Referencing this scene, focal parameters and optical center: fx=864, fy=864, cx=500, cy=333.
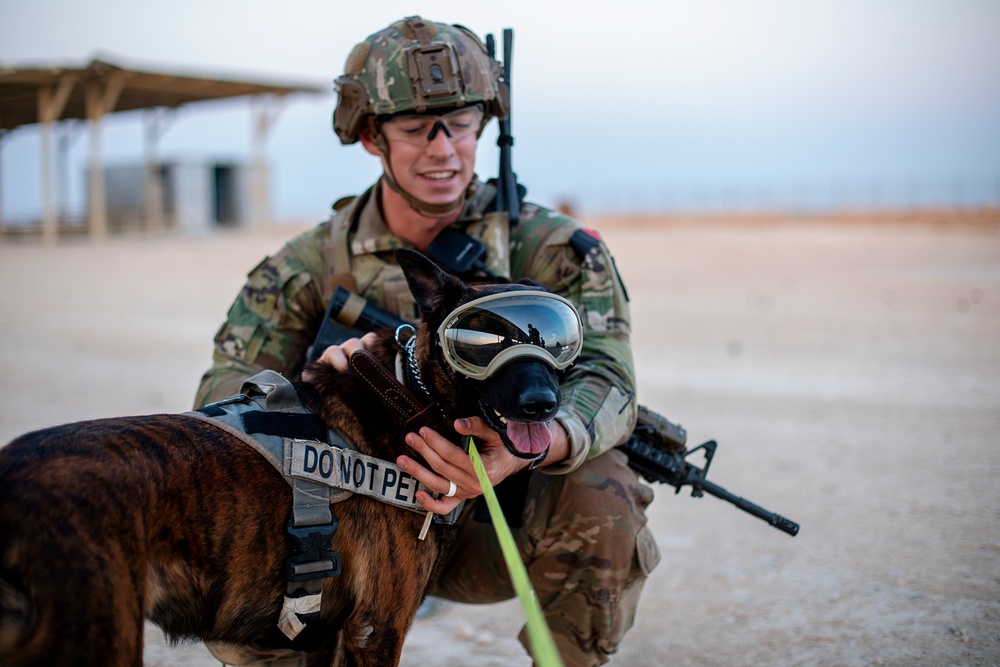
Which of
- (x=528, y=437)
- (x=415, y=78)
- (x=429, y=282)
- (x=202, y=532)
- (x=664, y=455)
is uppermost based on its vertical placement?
(x=415, y=78)

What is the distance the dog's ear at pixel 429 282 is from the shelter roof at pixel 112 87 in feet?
62.7

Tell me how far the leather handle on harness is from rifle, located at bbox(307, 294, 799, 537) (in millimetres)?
635

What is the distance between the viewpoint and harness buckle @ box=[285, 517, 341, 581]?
2.35 meters

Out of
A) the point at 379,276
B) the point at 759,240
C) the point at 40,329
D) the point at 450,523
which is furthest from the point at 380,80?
the point at 759,240

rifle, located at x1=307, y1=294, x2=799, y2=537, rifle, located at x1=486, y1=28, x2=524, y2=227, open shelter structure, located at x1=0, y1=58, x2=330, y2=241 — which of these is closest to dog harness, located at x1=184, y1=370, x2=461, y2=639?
rifle, located at x1=307, y1=294, x2=799, y2=537

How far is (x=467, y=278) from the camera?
3.41 metres

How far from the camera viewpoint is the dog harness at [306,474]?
93.4 inches

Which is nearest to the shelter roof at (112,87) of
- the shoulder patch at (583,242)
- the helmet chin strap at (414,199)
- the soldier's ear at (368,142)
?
the soldier's ear at (368,142)

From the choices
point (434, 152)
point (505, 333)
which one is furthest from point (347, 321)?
point (505, 333)

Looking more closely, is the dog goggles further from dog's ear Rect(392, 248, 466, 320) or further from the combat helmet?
the combat helmet

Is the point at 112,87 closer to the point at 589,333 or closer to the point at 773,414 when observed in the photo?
the point at 773,414

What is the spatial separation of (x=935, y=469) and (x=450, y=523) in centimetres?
442

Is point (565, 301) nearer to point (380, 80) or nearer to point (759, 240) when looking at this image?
point (380, 80)

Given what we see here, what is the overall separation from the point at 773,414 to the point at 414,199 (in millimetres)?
5173
